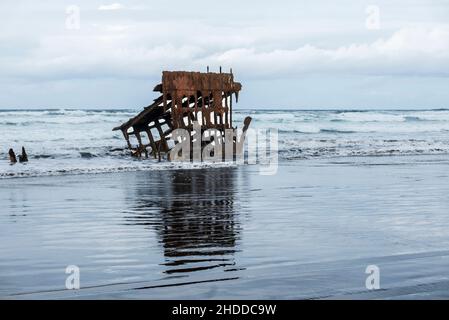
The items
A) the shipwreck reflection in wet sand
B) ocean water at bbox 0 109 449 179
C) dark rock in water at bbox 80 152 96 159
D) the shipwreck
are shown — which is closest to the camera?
the shipwreck reflection in wet sand

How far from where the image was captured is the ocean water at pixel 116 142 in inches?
1065

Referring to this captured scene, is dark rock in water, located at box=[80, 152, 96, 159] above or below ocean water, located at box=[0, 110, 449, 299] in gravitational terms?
above

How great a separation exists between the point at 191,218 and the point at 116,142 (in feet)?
104

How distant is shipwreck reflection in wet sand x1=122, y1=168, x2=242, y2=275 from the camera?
862 centimetres

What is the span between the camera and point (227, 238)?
1021 centimetres

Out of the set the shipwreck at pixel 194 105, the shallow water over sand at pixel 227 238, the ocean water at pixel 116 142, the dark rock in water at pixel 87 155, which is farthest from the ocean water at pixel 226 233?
the dark rock in water at pixel 87 155

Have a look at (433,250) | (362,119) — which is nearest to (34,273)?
(433,250)

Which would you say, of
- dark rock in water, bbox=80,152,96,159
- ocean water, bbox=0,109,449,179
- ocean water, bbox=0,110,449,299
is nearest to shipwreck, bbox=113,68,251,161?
ocean water, bbox=0,109,449,179

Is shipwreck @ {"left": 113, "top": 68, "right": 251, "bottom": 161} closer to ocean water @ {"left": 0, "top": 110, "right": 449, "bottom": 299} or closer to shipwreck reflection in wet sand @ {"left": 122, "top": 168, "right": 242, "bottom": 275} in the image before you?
ocean water @ {"left": 0, "top": 110, "right": 449, "bottom": 299}

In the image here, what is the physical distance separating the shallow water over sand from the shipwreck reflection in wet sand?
0.02 metres

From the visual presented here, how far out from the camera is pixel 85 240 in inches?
399
